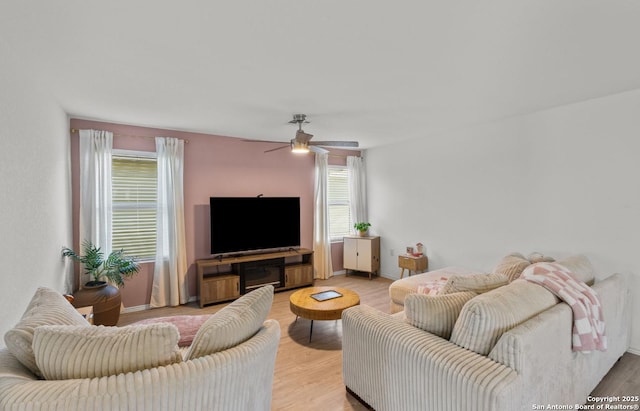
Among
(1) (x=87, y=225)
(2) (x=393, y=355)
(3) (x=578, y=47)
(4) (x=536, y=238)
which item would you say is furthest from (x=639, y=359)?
(1) (x=87, y=225)

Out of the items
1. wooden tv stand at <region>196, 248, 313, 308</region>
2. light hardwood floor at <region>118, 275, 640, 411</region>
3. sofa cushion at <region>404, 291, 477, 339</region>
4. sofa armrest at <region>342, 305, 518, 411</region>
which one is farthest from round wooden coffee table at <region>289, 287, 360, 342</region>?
wooden tv stand at <region>196, 248, 313, 308</region>

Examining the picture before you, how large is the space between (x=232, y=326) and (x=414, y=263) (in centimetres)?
364

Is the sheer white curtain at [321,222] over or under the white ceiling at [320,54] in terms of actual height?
under

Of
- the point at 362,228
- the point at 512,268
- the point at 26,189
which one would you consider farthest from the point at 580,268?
the point at 26,189

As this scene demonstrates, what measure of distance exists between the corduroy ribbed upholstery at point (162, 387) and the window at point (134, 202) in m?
2.89

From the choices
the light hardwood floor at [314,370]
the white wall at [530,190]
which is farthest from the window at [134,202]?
the white wall at [530,190]

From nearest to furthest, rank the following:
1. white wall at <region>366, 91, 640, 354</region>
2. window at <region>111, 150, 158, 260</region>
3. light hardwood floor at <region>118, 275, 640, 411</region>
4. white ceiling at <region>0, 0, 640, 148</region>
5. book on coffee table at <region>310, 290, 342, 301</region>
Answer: white ceiling at <region>0, 0, 640, 148</region> → light hardwood floor at <region>118, 275, 640, 411</region> → white wall at <region>366, 91, 640, 354</region> → book on coffee table at <region>310, 290, 342, 301</region> → window at <region>111, 150, 158, 260</region>

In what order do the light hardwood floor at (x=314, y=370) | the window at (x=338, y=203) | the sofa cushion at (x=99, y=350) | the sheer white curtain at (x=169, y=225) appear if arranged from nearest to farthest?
the sofa cushion at (x=99, y=350), the light hardwood floor at (x=314, y=370), the sheer white curtain at (x=169, y=225), the window at (x=338, y=203)

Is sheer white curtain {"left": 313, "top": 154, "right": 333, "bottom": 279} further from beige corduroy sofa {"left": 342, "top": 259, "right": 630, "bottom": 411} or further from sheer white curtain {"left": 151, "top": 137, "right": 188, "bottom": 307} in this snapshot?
beige corduroy sofa {"left": 342, "top": 259, "right": 630, "bottom": 411}

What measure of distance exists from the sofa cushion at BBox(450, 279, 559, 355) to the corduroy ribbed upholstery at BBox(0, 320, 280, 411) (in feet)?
3.50

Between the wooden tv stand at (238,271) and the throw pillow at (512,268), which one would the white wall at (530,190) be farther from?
the wooden tv stand at (238,271)

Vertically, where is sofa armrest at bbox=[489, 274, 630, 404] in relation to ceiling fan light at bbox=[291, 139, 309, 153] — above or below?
below

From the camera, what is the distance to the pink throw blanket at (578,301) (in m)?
1.82

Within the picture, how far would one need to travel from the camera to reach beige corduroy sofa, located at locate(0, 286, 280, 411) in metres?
1.07
